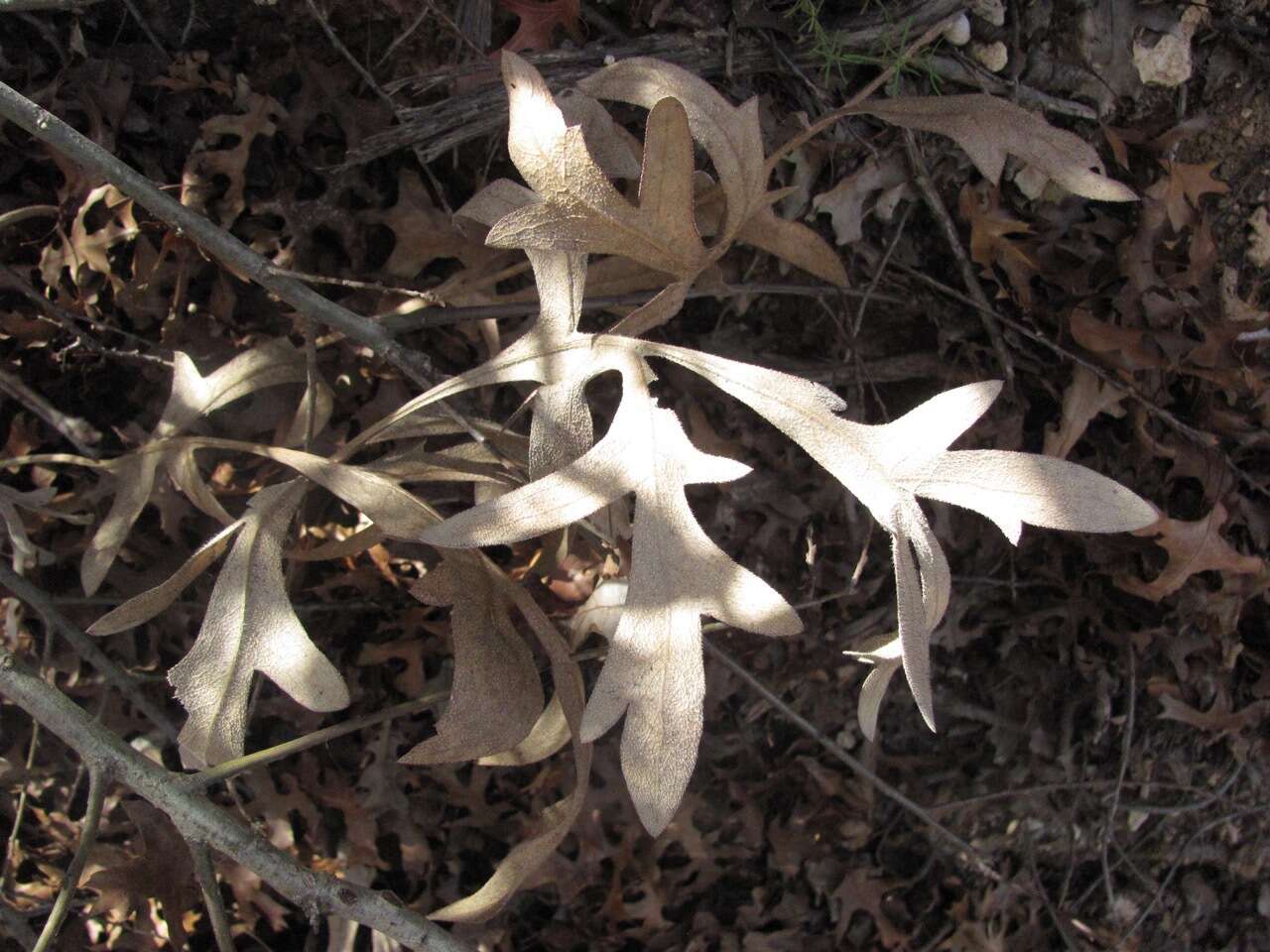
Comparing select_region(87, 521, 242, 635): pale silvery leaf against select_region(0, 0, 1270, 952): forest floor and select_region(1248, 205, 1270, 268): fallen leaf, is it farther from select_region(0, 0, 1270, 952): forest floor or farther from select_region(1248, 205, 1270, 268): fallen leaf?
select_region(1248, 205, 1270, 268): fallen leaf

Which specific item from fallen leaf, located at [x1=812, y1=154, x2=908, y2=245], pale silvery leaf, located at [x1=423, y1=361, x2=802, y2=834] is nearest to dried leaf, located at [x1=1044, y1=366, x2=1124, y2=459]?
fallen leaf, located at [x1=812, y1=154, x2=908, y2=245]

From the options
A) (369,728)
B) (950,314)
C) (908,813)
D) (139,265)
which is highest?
(139,265)

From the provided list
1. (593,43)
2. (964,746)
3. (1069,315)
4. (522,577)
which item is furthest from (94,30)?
(964,746)

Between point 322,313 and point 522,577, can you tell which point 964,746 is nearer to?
point 522,577

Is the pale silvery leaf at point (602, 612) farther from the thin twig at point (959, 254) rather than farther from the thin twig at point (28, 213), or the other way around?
the thin twig at point (28, 213)

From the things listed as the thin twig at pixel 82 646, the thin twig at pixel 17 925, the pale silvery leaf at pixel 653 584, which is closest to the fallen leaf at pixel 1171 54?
the pale silvery leaf at pixel 653 584

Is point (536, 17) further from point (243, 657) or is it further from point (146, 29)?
point (243, 657)
